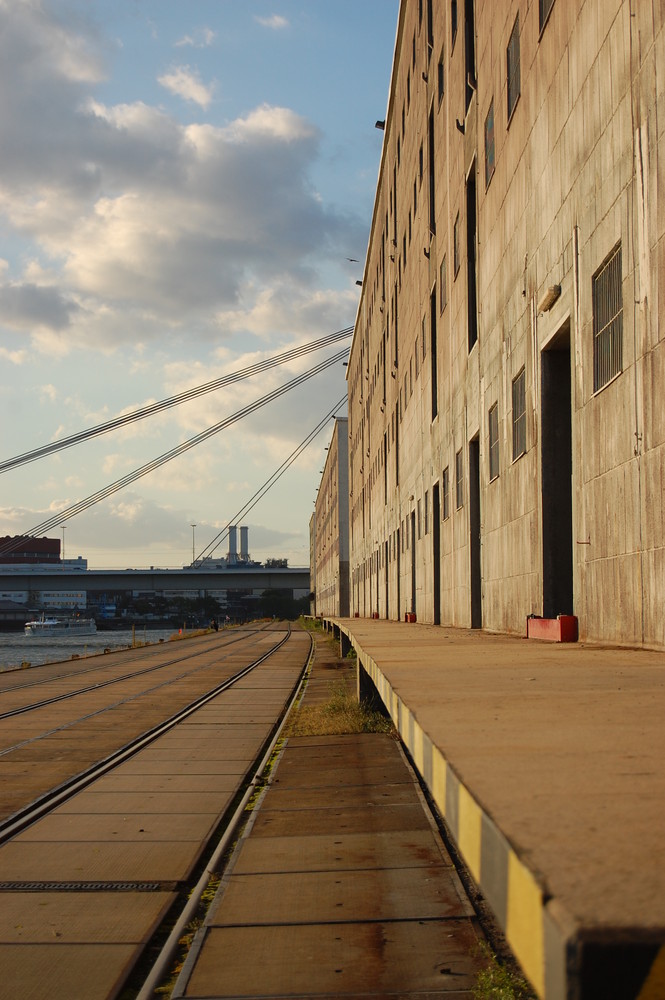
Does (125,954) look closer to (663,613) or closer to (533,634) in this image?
(663,613)

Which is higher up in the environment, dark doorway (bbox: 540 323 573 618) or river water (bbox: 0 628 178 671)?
dark doorway (bbox: 540 323 573 618)

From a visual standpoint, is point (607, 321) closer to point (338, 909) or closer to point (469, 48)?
point (338, 909)

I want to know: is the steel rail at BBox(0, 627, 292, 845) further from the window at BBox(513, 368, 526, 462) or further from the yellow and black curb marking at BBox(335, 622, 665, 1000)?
the yellow and black curb marking at BBox(335, 622, 665, 1000)

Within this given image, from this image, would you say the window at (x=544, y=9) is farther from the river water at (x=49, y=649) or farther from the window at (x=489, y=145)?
the river water at (x=49, y=649)

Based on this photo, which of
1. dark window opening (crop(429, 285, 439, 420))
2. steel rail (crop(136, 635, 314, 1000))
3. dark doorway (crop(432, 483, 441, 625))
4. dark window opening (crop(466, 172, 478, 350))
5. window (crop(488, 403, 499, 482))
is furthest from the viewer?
dark window opening (crop(429, 285, 439, 420))

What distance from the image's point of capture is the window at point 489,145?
18.1 metres

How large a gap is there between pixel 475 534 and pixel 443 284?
324 inches

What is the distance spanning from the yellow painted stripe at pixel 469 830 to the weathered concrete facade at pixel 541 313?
20.3 ft

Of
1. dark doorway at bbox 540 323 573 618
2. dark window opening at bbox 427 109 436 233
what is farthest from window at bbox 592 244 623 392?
dark window opening at bbox 427 109 436 233

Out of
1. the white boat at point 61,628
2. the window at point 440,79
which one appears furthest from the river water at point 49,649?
the window at point 440,79

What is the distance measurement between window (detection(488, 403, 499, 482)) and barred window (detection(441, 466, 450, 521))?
Answer: 22.4 ft

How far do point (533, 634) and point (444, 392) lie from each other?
1298cm

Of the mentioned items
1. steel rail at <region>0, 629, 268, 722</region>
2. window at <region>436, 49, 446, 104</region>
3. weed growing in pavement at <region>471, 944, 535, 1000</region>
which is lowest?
steel rail at <region>0, 629, 268, 722</region>

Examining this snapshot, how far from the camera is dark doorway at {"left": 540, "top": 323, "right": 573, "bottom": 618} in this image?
14.0 m
